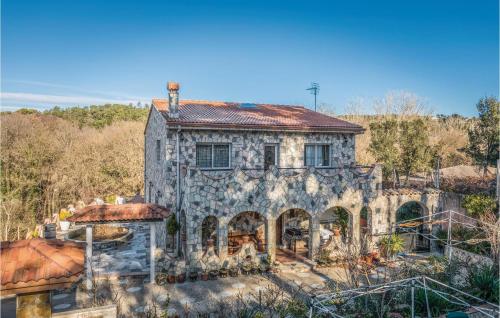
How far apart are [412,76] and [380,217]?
27.1 meters

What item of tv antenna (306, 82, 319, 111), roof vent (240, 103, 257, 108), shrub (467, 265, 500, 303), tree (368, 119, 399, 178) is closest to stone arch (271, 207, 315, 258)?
shrub (467, 265, 500, 303)

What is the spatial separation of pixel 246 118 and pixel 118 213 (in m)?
8.48

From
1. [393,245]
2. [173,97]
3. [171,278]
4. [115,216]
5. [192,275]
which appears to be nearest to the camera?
[115,216]

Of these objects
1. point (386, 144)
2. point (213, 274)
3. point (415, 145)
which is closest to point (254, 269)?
point (213, 274)

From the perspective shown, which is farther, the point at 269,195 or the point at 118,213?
the point at 269,195

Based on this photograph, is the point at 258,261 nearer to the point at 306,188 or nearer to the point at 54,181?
the point at 306,188

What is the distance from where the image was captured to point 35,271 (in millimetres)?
5969

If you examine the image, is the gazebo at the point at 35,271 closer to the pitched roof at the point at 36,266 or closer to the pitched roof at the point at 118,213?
the pitched roof at the point at 36,266

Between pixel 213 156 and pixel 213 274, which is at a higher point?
pixel 213 156

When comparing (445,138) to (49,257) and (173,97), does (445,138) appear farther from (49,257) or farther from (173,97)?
(49,257)

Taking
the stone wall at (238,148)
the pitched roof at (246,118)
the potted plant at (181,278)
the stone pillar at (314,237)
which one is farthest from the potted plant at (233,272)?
the pitched roof at (246,118)

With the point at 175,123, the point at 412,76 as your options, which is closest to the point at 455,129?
the point at 412,76

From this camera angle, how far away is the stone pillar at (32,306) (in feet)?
20.3

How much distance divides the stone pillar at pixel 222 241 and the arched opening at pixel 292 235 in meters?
3.28
